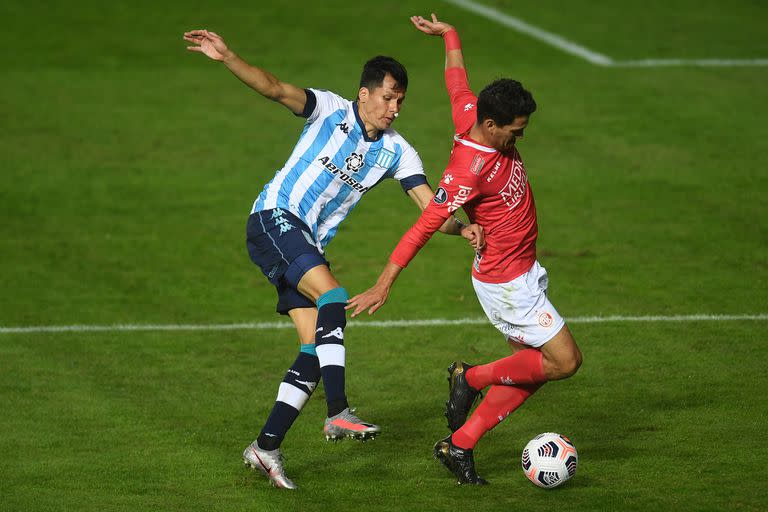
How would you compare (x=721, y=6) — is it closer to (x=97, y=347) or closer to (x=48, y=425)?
(x=97, y=347)

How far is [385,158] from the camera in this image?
27.6 feet

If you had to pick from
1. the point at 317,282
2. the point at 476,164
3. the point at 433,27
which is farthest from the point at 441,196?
the point at 433,27

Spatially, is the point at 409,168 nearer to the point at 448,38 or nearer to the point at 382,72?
the point at 382,72

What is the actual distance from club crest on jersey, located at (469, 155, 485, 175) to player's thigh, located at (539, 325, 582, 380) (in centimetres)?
113

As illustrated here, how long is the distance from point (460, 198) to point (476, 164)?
0.23m

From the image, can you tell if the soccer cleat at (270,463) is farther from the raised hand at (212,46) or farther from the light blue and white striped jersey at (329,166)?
the raised hand at (212,46)

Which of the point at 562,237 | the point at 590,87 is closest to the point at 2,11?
the point at 590,87

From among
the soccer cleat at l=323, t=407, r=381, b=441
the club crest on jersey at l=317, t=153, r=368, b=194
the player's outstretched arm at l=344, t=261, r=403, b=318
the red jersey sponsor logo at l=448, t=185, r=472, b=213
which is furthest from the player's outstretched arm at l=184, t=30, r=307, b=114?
the soccer cleat at l=323, t=407, r=381, b=441

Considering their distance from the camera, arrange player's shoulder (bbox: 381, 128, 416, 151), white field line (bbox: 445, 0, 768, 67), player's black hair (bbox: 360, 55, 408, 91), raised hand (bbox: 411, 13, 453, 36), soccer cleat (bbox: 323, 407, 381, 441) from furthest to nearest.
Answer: white field line (bbox: 445, 0, 768, 67) → raised hand (bbox: 411, 13, 453, 36) → player's shoulder (bbox: 381, 128, 416, 151) → player's black hair (bbox: 360, 55, 408, 91) → soccer cleat (bbox: 323, 407, 381, 441)

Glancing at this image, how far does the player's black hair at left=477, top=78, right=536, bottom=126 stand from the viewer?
7422 mm

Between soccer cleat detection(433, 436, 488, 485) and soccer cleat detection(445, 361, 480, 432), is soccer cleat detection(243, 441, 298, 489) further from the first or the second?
soccer cleat detection(445, 361, 480, 432)

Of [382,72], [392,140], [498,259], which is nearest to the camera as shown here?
[498,259]

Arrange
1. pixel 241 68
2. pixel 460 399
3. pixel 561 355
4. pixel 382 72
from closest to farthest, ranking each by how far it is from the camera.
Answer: pixel 561 355 < pixel 241 68 < pixel 382 72 < pixel 460 399

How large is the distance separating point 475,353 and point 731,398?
7.46ft
